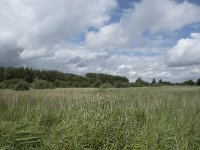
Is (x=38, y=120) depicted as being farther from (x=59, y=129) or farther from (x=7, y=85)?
(x=7, y=85)

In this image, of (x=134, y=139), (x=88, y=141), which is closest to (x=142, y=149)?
(x=134, y=139)

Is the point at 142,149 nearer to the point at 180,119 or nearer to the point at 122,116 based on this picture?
the point at 122,116

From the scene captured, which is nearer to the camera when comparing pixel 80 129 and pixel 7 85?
pixel 80 129

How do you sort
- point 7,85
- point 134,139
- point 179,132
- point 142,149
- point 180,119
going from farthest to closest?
point 7,85 → point 180,119 → point 179,132 → point 134,139 → point 142,149

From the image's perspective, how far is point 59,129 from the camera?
7.58m

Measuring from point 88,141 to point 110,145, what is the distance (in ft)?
1.50

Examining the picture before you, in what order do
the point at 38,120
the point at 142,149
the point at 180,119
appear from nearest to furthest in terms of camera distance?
the point at 142,149, the point at 38,120, the point at 180,119

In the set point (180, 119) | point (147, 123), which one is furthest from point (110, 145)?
point (180, 119)

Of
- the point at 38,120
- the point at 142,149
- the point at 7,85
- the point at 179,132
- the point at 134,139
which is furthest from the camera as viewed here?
the point at 7,85

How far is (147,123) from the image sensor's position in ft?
28.3

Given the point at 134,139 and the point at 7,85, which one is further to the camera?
the point at 7,85

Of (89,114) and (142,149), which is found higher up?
(89,114)

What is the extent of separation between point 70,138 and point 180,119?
348 cm

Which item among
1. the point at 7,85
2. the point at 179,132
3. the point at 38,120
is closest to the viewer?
the point at 179,132
